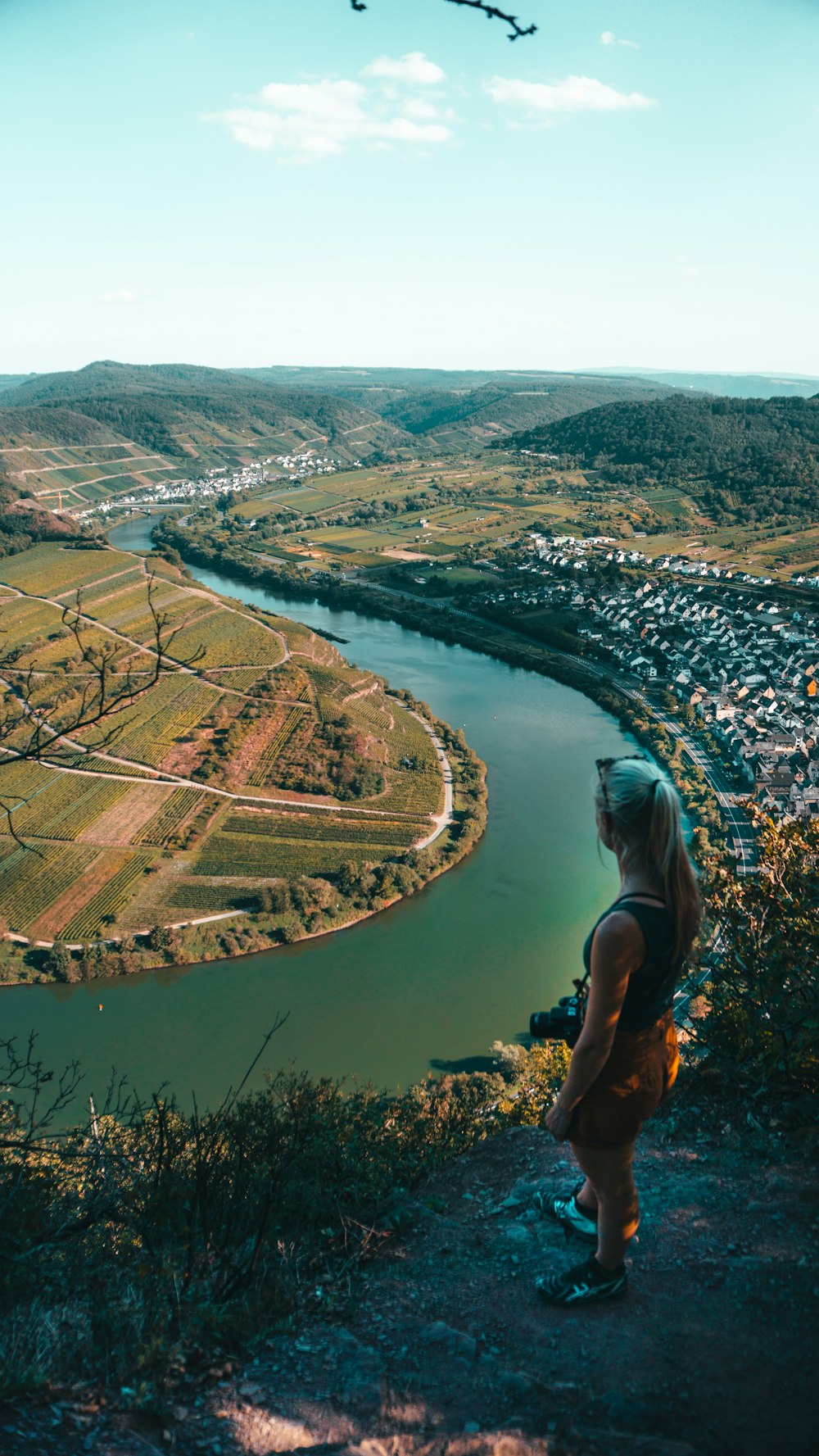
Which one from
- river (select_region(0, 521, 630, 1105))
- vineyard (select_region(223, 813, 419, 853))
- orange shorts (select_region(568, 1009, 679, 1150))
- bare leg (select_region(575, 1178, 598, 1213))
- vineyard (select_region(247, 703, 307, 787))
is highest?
orange shorts (select_region(568, 1009, 679, 1150))

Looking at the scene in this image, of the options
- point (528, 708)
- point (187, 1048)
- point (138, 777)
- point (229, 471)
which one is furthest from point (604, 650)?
point (229, 471)

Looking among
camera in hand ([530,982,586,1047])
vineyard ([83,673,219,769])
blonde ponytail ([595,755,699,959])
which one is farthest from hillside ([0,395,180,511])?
blonde ponytail ([595,755,699,959])

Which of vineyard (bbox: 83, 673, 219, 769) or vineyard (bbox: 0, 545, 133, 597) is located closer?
vineyard (bbox: 83, 673, 219, 769)

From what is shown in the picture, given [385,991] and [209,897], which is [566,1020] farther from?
[209,897]

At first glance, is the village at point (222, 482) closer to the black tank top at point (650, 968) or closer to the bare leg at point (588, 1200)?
the bare leg at point (588, 1200)

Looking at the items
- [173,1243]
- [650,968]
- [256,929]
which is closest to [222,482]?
[256,929]

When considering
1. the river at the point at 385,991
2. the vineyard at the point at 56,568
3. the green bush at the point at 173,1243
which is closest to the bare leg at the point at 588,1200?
the green bush at the point at 173,1243

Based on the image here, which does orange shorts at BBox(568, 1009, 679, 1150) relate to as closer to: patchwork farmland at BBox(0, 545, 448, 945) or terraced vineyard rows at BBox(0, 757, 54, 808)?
patchwork farmland at BBox(0, 545, 448, 945)
